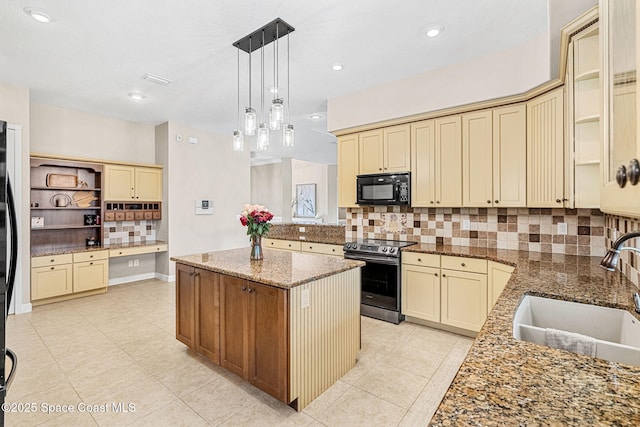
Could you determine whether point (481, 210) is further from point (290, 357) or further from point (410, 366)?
point (290, 357)

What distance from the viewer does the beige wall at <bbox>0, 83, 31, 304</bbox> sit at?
150 inches

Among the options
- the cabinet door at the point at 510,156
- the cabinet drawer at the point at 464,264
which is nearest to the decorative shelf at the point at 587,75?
the cabinet door at the point at 510,156

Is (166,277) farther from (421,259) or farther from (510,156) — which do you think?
(510,156)

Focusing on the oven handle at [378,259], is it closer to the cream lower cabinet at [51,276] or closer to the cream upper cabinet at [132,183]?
the cream upper cabinet at [132,183]

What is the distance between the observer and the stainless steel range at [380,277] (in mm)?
3480

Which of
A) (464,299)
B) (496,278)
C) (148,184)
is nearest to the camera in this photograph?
(496,278)

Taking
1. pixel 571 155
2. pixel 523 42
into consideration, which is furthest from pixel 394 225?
pixel 523 42

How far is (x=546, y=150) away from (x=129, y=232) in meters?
6.09

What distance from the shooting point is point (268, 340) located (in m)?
2.05

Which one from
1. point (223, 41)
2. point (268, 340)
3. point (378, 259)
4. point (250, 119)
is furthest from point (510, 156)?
point (223, 41)

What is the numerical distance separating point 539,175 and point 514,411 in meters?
2.88

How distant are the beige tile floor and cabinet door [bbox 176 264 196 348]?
0.19 meters

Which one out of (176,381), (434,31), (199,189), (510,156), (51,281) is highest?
(434,31)

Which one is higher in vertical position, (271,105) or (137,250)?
(271,105)
